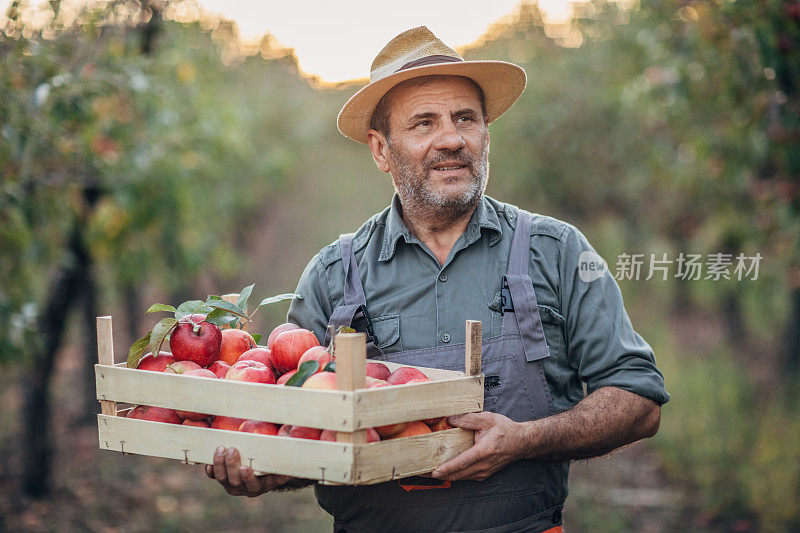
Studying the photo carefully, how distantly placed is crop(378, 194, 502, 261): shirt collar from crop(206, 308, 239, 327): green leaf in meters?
0.59

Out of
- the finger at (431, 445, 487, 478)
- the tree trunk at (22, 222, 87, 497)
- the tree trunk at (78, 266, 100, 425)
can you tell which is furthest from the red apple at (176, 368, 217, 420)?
the tree trunk at (78, 266, 100, 425)

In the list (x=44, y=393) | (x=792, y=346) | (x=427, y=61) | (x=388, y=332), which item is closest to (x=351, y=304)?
(x=388, y=332)

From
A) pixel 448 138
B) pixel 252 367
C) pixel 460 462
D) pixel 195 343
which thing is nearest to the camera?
pixel 460 462

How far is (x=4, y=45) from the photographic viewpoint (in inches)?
159

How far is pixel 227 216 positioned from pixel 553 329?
34.7 ft

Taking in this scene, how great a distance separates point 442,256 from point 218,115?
6.85 meters

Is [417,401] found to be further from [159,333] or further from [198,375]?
[159,333]

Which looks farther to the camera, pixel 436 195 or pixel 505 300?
pixel 436 195

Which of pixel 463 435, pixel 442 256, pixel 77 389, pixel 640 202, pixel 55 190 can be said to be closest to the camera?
pixel 463 435

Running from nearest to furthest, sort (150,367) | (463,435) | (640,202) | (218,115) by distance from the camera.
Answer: (463,435)
(150,367)
(218,115)
(640,202)

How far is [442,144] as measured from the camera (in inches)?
110

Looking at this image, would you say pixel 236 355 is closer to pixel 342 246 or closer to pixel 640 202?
pixel 342 246

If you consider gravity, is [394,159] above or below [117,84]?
below

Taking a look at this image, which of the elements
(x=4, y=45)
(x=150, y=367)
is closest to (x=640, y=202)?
(x=4, y=45)
